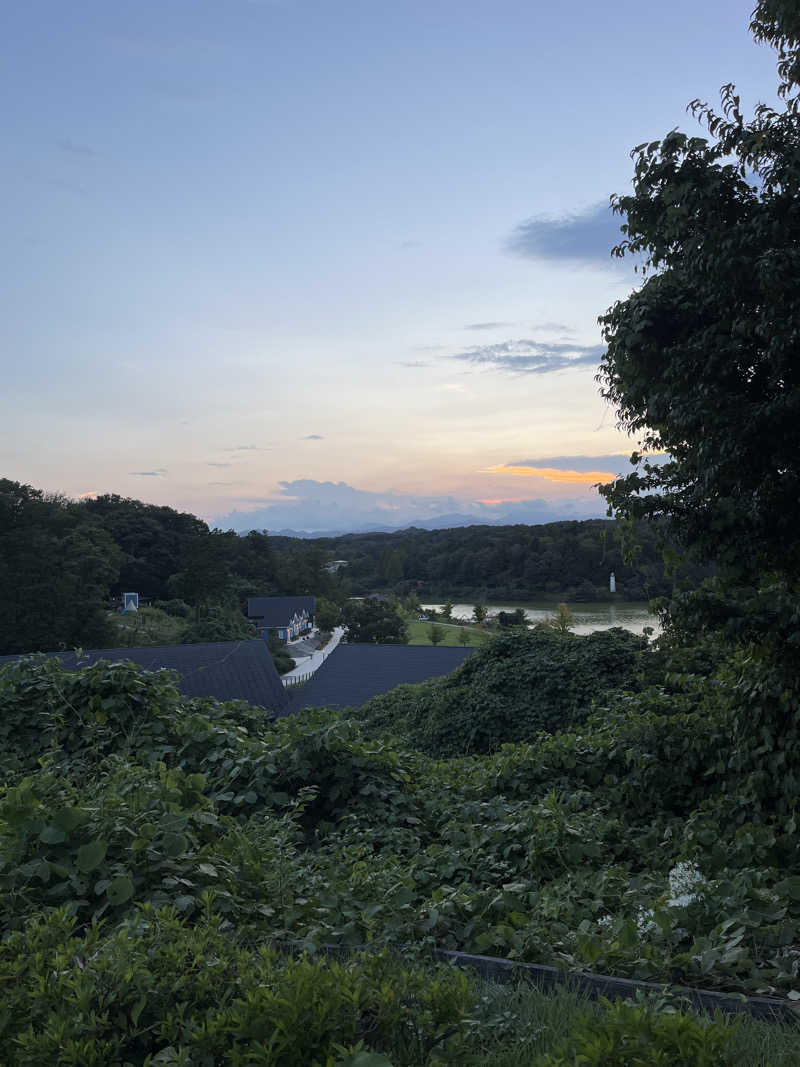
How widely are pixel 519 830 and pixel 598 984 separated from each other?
1.96 meters

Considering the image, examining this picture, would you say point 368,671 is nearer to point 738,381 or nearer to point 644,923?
point 738,381

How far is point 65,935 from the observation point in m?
2.50

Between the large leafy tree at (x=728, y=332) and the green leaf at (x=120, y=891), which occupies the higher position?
the large leafy tree at (x=728, y=332)

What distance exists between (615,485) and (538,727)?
5.73m

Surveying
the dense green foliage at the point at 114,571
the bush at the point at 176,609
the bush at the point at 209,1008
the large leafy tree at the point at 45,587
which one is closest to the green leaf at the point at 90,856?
the bush at the point at 209,1008

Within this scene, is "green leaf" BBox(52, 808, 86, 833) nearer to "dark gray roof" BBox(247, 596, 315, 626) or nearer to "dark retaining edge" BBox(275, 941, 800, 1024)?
"dark retaining edge" BBox(275, 941, 800, 1024)

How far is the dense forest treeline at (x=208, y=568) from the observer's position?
1247 inches

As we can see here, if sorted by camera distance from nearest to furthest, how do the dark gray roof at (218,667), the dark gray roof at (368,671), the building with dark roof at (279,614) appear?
the dark gray roof at (218,667) < the dark gray roof at (368,671) < the building with dark roof at (279,614)

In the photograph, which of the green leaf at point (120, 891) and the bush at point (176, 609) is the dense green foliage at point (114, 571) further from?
the green leaf at point (120, 891)

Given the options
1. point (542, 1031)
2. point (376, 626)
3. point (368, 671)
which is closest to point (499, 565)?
point (376, 626)

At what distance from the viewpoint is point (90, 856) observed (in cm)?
308

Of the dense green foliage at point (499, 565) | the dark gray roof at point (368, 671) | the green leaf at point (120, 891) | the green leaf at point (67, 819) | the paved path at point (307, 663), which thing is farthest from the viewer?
the dense green foliage at point (499, 565)

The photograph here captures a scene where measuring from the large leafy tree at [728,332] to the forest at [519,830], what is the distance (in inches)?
0.9

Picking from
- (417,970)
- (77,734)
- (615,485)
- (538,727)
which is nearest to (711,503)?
(615,485)
